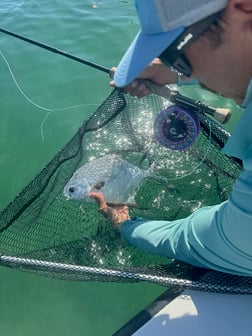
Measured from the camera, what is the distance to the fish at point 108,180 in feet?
11.5

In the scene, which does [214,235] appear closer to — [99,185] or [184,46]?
[184,46]

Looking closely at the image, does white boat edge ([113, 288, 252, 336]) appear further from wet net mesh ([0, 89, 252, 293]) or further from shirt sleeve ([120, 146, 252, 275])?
wet net mesh ([0, 89, 252, 293])

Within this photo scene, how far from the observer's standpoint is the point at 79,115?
511 cm

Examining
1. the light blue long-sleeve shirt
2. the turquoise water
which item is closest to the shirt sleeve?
the light blue long-sleeve shirt

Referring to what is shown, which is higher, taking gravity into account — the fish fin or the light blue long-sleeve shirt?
the light blue long-sleeve shirt

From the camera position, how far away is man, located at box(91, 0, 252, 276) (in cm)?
136

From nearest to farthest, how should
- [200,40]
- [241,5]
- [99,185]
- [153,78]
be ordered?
[241,5]
[200,40]
[153,78]
[99,185]

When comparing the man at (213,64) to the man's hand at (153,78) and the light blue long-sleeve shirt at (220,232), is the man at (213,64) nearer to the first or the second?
the light blue long-sleeve shirt at (220,232)

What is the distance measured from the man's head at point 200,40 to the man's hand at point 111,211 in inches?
73.1

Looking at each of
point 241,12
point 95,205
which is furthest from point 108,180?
point 241,12

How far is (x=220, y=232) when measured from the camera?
2123 millimetres

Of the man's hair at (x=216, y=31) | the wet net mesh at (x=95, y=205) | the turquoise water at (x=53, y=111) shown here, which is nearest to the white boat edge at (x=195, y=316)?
the wet net mesh at (x=95, y=205)

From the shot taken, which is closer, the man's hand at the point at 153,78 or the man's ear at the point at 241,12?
the man's ear at the point at 241,12

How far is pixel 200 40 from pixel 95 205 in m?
2.37
